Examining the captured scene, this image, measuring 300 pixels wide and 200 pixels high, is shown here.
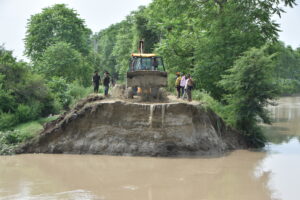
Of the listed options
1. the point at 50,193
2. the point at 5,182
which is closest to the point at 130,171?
the point at 50,193

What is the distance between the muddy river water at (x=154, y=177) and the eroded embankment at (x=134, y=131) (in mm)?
679

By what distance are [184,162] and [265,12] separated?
39.2 feet

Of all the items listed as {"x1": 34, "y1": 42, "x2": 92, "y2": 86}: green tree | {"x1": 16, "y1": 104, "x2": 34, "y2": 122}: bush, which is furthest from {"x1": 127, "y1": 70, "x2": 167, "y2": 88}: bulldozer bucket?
{"x1": 34, "y1": 42, "x2": 92, "y2": 86}: green tree

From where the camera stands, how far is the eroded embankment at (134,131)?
1655 centimetres

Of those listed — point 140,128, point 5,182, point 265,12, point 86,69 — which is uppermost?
point 265,12

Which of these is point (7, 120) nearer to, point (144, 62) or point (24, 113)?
point (24, 113)

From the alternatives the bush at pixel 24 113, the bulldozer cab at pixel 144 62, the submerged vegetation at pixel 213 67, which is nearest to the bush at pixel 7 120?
the submerged vegetation at pixel 213 67

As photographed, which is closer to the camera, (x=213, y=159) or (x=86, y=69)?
(x=213, y=159)

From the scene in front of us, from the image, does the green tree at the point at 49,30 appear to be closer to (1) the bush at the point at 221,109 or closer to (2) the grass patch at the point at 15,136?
(2) the grass patch at the point at 15,136

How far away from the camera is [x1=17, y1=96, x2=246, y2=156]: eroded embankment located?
54.3ft

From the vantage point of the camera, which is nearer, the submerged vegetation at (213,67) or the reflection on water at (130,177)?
the reflection on water at (130,177)

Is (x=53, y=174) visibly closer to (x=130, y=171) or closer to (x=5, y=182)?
(x=5, y=182)

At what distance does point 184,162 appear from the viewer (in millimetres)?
15289

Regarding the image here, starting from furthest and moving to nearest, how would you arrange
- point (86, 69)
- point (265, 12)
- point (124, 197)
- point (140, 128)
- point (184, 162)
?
point (86, 69) → point (265, 12) → point (140, 128) → point (184, 162) → point (124, 197)
